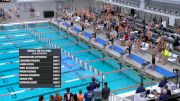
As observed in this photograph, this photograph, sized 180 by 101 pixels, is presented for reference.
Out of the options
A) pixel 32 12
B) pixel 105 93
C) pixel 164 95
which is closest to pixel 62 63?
pixel 105 93

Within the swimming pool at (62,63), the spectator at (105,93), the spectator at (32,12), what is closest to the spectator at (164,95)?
the spectator at (105,93)

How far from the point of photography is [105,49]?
65.6 feet

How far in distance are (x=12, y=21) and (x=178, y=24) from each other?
14.5m

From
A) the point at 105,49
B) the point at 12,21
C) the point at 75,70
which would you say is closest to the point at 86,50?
the point at 105,49

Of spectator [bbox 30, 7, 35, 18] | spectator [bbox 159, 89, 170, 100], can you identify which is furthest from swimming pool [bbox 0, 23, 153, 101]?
spectator [bbox 30, 7, 35, 18]

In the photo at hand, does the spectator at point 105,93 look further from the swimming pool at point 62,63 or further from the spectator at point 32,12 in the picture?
the spectator at point 32,12

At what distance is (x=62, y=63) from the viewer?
18.2m

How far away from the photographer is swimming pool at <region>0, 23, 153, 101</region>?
49.4ft

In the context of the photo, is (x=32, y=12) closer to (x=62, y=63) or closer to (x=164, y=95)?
(x=62, y=63)

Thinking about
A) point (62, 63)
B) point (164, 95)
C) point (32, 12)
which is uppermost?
point (32, 12)

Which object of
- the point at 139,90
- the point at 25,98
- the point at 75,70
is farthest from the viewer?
the point at 75,70

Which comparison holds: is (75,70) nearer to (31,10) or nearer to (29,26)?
(29,26)

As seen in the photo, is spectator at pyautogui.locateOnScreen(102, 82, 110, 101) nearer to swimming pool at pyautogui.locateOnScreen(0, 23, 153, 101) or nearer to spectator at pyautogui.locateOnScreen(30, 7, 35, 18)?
swimming pool at pyautogui.locateOnScreen(0, 23, 153, 101)

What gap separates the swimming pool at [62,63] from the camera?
49.4 ft
